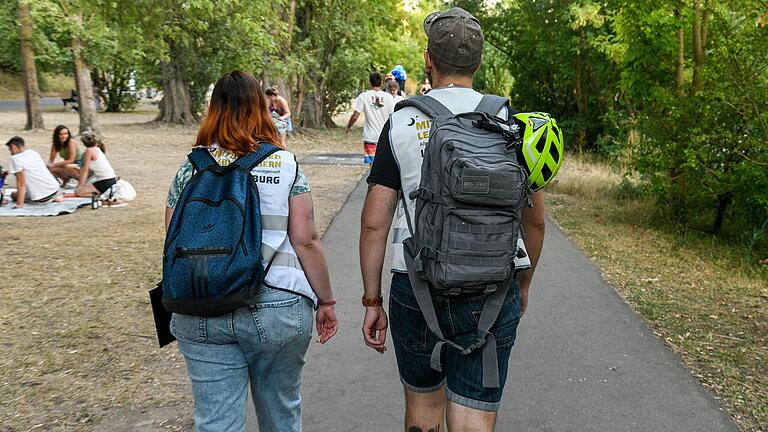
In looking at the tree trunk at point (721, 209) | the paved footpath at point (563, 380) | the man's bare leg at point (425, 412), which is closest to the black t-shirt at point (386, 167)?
the man's bare leg at point (425, 412)

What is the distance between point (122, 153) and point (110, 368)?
54.1ft

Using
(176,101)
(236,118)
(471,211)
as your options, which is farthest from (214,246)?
(176,101)

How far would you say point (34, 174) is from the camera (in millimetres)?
10922

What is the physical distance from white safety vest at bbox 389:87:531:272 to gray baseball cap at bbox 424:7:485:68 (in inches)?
3.9

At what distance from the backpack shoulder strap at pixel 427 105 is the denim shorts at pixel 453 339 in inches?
21.4

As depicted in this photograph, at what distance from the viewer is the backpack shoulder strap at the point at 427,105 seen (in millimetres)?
2452

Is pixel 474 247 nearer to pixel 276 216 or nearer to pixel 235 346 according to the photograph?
pixel 276 216

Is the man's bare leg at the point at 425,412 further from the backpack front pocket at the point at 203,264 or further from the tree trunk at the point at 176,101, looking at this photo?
the tree trunk at the point at 176,101

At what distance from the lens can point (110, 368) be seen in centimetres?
463

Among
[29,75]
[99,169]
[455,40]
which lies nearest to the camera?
[455,40]

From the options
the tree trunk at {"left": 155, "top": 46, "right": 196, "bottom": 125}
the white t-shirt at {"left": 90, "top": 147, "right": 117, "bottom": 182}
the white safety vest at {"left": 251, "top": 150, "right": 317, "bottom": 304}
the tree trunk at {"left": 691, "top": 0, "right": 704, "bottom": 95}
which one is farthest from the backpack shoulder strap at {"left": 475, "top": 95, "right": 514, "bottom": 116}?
the tree trunk at {"left": 155, "top": 46, "right": 196, "bottom": 125}

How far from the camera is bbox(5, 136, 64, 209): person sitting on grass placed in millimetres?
10836

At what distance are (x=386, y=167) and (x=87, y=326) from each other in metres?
3.75

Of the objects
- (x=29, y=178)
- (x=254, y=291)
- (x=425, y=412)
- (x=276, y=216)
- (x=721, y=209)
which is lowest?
(x=29, y=178)
